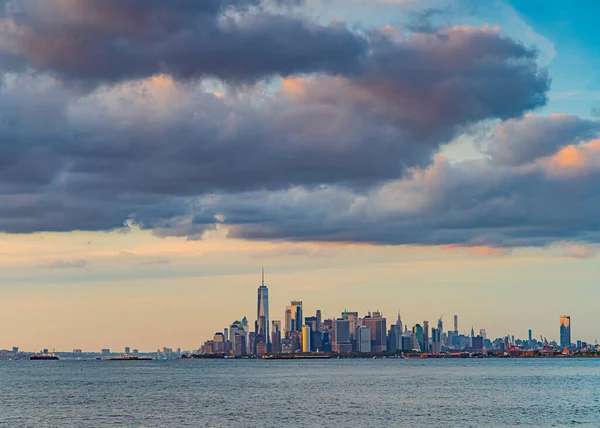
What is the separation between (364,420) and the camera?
144 m

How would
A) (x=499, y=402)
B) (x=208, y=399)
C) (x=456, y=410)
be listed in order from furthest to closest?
(x=208, y=399)
(x=499, y=402)
(x=456, y=410)

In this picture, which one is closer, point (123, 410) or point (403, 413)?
point (403, 413)

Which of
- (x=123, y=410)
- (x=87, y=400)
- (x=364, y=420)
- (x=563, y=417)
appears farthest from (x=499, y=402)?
(x=87, y=400)

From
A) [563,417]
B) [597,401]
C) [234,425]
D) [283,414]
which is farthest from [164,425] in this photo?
[597,401]

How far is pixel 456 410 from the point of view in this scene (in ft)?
526

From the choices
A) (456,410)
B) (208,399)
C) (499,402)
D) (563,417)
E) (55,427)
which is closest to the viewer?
(55,427)

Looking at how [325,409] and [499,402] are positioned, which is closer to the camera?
[325,409]

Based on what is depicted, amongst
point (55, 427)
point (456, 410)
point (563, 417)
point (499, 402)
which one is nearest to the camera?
point (55, 427)

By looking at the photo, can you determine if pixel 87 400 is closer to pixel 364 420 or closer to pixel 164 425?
pixel 164 425

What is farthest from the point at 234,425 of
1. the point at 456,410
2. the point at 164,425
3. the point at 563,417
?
the point at 563,417

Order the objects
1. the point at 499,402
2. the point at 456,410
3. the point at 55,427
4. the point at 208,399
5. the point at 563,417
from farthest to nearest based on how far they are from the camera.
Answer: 1. the point at 208,399
2. the point at 499,402
3. the point at 456,410
4. the point at 563,417
5. the point at 55,427

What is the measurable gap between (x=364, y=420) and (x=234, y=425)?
2080cm

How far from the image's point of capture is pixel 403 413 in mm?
155500

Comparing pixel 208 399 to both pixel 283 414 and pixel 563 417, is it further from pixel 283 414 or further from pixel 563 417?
pixel 563 417
